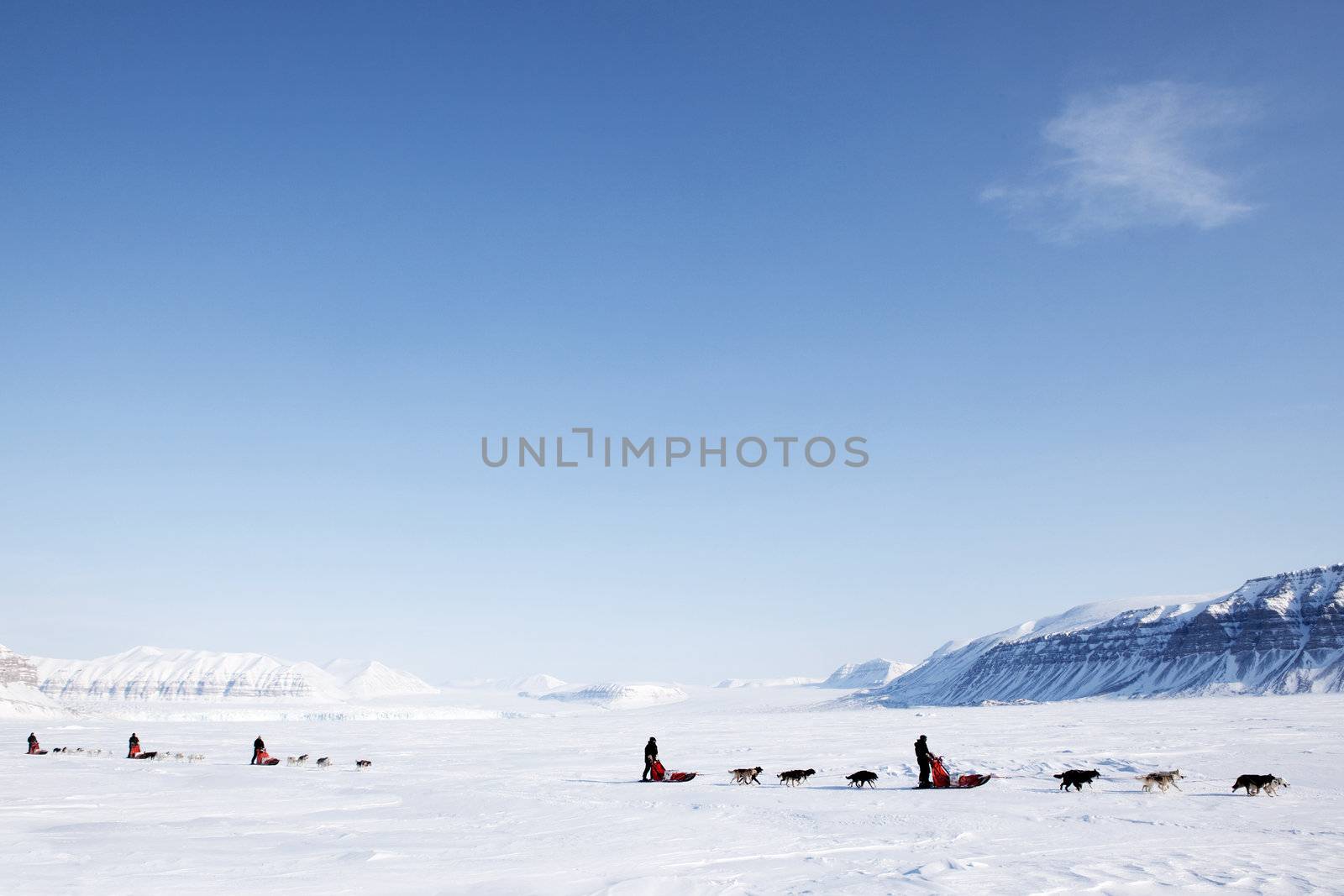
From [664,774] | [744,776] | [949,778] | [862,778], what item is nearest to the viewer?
[949,778]

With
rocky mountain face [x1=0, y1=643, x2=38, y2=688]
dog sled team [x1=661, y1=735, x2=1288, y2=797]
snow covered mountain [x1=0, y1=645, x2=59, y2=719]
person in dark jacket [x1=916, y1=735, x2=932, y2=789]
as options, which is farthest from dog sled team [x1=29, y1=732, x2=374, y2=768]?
rocky mountain face [x1=0, y1=643, x2=38, y2=688]

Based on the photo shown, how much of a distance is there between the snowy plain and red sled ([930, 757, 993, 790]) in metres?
0.25

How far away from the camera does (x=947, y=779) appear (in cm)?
2336

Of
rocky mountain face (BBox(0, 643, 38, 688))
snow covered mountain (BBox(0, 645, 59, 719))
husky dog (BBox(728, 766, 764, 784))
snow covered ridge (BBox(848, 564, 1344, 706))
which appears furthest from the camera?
snow covered ridge (BBox(848, 564, 1344, 706))

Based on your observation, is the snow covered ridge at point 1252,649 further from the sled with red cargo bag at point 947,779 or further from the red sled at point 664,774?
the red sled at point 664,774

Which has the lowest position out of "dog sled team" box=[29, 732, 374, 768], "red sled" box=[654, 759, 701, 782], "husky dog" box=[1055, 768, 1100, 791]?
"dog sled team" box=[29, 732, 374, 768]

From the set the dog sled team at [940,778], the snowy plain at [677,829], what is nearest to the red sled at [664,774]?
the dog sled team at [940,778]

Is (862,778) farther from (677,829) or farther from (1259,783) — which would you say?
(1259,783)

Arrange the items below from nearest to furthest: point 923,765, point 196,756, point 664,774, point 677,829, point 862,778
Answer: point 677,829, point 923,765, point 862,778, point 664,774, point 196,756

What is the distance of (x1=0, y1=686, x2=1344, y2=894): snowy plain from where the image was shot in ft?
38.8

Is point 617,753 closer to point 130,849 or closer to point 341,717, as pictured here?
point 130,849

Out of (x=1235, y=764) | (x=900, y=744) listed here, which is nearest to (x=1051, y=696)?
(x=900, y=744)

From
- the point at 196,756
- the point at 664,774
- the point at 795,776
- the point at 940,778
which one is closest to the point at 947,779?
the point at 940,778

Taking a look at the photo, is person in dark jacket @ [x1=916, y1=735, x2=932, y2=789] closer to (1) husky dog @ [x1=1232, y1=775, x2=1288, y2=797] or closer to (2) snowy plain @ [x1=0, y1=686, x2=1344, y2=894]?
(2) snowy plain @ [x1=0, y1=686, x2=1344, y2=894]
